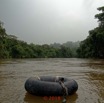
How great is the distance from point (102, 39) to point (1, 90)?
1575 inches

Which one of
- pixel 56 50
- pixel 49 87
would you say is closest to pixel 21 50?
pixel 56 50

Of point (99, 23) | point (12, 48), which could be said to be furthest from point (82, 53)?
point (12, 48)

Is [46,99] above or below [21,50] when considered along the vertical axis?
below

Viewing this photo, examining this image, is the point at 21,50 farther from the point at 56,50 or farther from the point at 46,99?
the point at 46,99

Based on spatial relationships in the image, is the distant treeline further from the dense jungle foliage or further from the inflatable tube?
the inflatable tube

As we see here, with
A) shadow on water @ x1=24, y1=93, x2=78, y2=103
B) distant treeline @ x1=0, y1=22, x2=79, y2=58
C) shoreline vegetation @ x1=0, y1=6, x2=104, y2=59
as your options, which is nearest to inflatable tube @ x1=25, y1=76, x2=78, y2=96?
shadow on water @ x1=24, y1=93, x2=78, y2=103

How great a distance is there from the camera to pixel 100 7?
4881 centimetres

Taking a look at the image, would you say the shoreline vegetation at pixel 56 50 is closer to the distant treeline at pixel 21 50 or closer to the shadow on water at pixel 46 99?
the distant treeline at pixel 21 50

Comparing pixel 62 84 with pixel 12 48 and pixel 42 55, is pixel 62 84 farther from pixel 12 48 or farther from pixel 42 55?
pixel 42 55

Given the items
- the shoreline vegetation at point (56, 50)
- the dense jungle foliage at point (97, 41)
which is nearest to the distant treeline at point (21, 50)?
the shoreline vegetation at point (56, 50)

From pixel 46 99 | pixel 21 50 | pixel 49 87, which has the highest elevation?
pixel 21 50

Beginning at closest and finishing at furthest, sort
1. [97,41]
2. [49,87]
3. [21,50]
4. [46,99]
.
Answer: [46,99] → [49,87] → [97,41] → [21,50]

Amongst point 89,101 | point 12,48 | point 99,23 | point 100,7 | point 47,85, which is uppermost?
point 100,7

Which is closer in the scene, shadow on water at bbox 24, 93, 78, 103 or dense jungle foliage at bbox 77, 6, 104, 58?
shadow on water at bbox 24, 93, 78, 103
